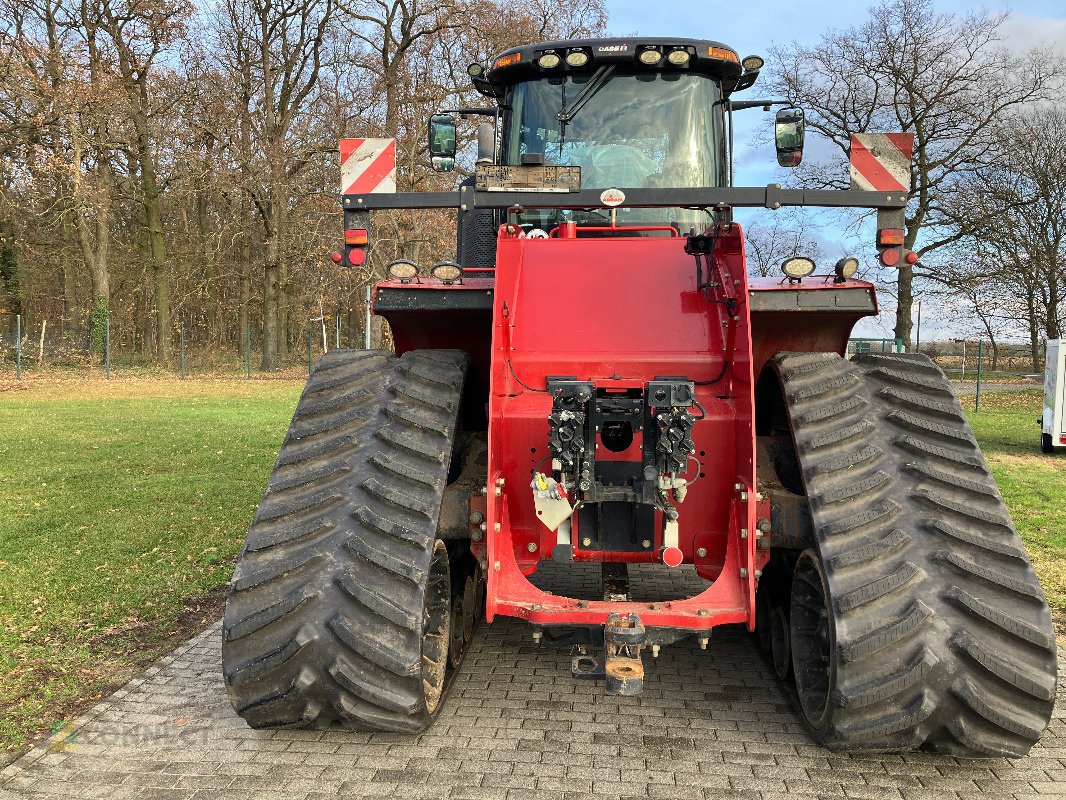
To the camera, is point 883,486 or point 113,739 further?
point 113,739

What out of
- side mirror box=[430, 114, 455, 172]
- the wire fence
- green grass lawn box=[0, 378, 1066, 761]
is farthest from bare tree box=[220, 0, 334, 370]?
side mirror box=[430, 114, 455, 172]

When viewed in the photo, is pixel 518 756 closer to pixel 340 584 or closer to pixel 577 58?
pixel 340 584

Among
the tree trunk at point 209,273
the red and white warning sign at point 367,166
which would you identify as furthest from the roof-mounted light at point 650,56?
the tree trunk at point 209,273

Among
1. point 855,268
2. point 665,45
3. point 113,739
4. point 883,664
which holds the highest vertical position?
point 665,45

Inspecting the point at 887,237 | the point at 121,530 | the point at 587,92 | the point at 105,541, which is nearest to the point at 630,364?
the point at 887,237

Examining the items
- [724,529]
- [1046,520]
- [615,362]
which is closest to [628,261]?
[615,362]

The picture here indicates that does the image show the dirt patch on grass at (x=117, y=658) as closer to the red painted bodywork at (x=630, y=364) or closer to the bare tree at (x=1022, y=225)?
the red painted bodywork at (x=630, y=364)

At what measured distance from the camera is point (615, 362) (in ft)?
12.9

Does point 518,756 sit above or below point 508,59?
below

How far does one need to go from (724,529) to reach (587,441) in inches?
30.4

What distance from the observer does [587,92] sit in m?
5.33

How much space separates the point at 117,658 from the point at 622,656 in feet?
9.55

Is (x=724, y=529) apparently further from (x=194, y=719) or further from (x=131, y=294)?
(x=131, y=294)

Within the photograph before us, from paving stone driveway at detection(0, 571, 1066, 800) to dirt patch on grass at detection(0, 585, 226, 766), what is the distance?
12cm
